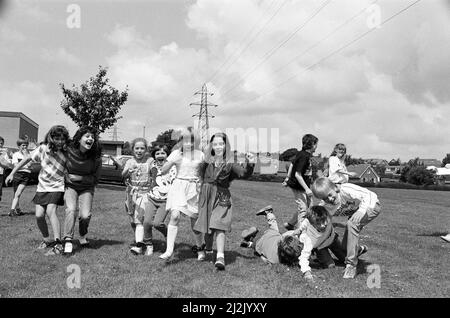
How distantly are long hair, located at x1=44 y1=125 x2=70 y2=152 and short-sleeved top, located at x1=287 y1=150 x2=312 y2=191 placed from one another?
3988mm

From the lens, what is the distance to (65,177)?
727cm

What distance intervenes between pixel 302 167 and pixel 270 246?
75.4 inches

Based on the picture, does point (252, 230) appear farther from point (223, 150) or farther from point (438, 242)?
point (438, 242)

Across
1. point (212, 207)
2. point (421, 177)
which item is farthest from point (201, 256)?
point (421, 177)

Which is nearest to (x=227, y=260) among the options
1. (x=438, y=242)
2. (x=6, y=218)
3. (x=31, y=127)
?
(x=438, y=242)

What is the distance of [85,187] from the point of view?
7.38 meters

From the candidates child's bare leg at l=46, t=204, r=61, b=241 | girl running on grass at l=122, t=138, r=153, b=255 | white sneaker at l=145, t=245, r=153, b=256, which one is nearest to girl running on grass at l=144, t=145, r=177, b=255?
white sneaker at l=145, t=245, r=153, b=256

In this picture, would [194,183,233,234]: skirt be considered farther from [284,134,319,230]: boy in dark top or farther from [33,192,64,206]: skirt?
[33,192,64,206]: skirt

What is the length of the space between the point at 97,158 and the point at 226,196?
7.80 feet

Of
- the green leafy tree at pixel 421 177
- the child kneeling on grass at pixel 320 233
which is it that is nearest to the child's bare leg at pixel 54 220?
the child kneeling on grass at pixel 320 233

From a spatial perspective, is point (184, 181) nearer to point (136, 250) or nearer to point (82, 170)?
point (136, 250)
